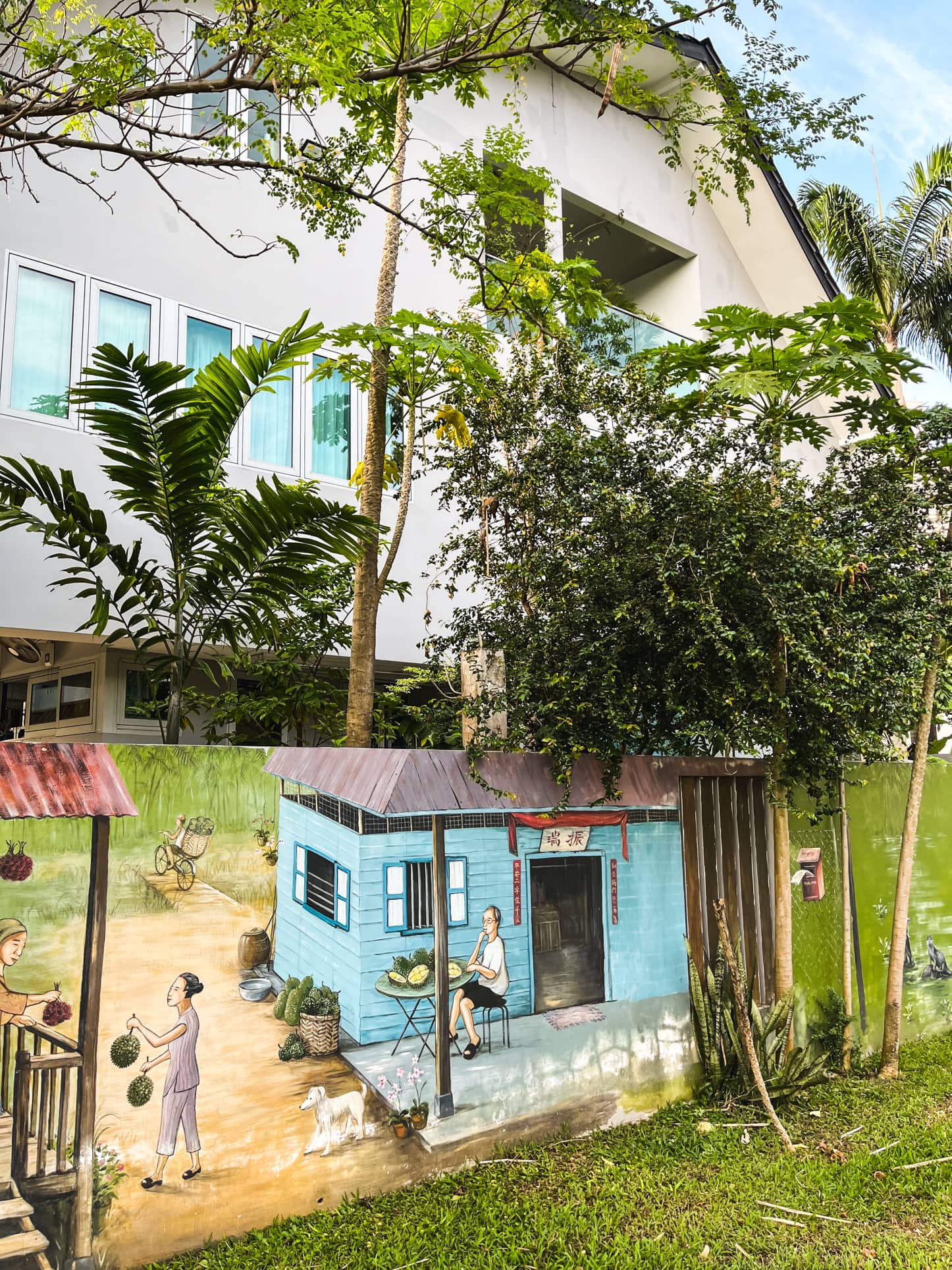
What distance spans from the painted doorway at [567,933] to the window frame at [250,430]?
4726 mm

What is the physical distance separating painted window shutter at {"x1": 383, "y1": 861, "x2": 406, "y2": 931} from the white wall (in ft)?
12.7

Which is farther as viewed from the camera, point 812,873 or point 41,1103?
point 812,873

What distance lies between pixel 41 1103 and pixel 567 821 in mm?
3088

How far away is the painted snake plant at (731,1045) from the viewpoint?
19.4ft

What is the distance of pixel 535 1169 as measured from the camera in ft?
15.8

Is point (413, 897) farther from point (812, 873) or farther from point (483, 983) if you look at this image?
point (812, 873)

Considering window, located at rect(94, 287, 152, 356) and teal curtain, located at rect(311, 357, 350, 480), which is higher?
window, located at rect(94, 287, 152, 356)

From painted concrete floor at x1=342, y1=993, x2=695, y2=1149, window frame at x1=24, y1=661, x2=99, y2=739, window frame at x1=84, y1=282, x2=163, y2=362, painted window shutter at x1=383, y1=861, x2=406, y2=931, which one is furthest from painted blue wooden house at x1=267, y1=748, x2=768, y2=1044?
window frame at x1=24, y1=661, x2=99, y2=739

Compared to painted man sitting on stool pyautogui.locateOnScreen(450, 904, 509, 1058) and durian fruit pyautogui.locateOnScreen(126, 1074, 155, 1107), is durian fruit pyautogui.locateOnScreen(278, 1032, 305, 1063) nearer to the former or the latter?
durian fruit pyautogui.locateOnScreen(126, 1074, 155, 1107)

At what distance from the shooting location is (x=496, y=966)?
5059 mm

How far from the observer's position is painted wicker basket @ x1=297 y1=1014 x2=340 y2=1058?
14.2ft

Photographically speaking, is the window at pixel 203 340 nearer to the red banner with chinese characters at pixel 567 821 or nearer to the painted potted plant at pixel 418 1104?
the red banner with chinese characters at pixel 567 821

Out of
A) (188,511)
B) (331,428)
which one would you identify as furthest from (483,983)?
(331,428)

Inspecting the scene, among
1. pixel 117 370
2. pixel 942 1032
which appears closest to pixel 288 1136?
pixel 117 370
